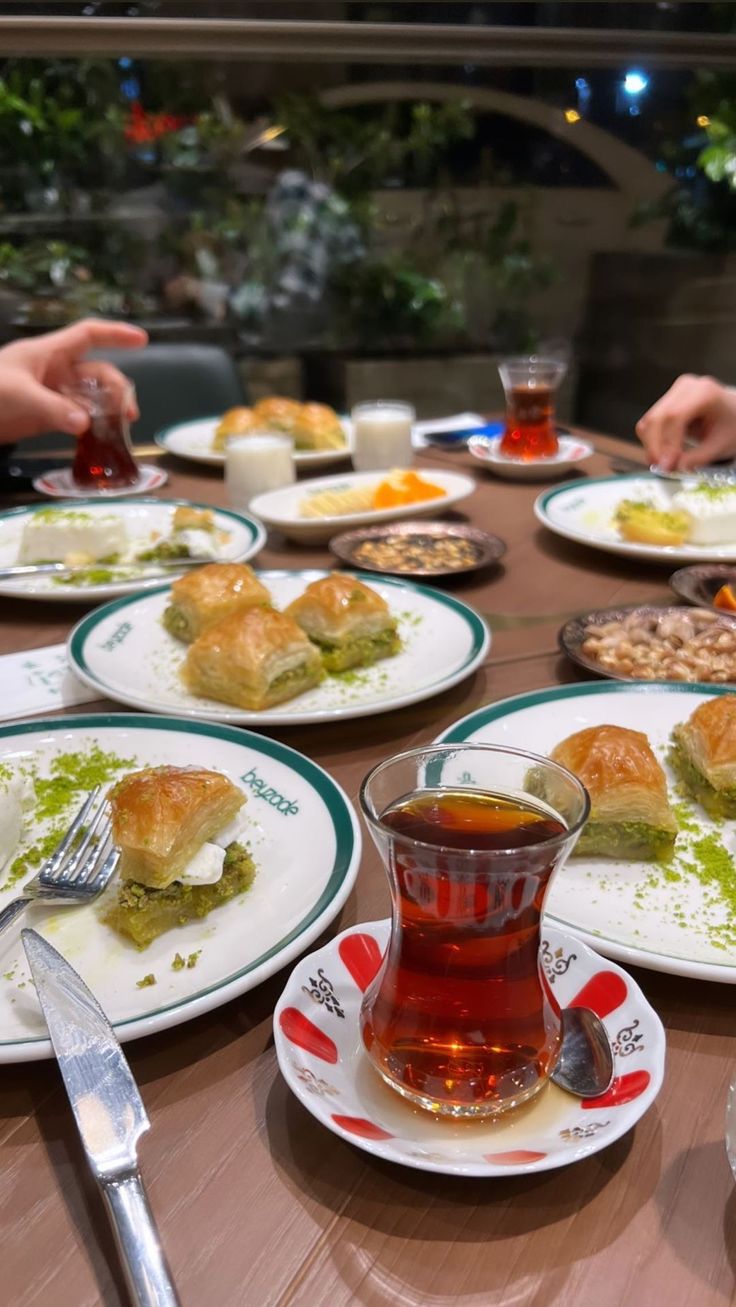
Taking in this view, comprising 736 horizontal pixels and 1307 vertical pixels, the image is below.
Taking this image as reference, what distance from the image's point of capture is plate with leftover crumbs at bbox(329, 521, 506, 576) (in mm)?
1896

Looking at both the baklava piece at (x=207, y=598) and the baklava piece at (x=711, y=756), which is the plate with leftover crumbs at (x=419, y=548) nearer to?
the baklava piece at (x=207, y=598)

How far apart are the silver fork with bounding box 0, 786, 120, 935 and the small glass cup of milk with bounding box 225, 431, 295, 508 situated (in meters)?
1.48

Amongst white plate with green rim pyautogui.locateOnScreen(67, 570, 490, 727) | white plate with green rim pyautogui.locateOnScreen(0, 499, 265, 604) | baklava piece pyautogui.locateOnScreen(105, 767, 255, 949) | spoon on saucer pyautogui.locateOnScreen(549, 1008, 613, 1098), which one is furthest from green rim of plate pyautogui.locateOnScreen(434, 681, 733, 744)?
white plate with green rim pyautogui.locateOnScreen(0, 499, 265, 604)

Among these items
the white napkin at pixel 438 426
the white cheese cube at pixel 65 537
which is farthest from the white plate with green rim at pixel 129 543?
the white napkin at pixel 438 426

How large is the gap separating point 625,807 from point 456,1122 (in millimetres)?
415

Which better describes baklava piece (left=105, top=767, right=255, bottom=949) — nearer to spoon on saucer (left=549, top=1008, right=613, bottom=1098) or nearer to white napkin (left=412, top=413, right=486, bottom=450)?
spoon on saucer (left=549, top=1008, right=613, bottom=1098)

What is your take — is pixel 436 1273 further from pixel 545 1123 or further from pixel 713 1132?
pixel 713 1132

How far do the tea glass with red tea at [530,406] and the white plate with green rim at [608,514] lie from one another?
297mm

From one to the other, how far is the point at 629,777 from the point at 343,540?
44.3 inches

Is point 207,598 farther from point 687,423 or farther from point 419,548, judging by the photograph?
point 687,423

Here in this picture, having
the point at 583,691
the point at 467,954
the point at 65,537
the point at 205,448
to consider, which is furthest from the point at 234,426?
the point at 467,954

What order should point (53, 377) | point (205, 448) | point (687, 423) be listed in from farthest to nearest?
point (205, 448) < point (53, 377) < point (687, 423)

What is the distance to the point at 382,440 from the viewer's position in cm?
262

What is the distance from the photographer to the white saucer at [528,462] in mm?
2605
